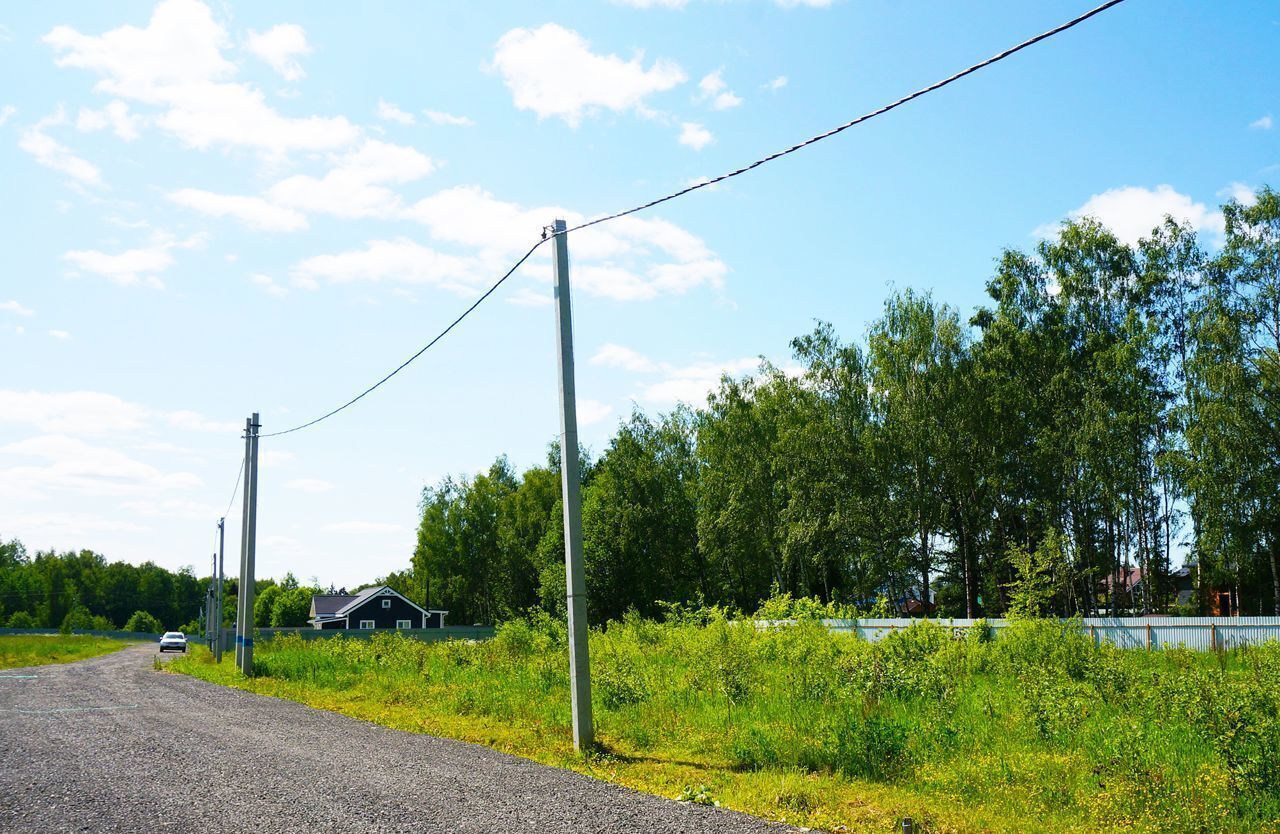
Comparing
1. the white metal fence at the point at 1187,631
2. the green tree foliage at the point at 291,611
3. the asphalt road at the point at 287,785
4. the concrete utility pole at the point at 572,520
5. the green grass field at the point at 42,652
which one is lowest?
the green tree foliage at the point at 291,611

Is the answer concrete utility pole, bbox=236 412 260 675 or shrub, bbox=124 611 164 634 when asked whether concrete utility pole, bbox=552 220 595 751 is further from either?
shrub, bbox=124 611 164 634

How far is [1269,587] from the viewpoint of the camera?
34.4 metres

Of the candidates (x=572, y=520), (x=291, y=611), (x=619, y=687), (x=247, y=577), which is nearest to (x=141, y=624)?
(x=291, y=611)

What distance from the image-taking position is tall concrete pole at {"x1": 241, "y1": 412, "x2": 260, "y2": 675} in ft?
77.7

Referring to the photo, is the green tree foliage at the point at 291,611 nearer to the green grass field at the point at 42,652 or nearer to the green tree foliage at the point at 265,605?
the green tree foliage at the point at 265,605

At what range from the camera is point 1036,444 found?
110 feet

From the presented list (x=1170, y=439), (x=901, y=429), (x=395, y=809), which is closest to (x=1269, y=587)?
(x=1170, y=439)

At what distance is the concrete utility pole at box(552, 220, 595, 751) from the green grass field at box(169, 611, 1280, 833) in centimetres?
48

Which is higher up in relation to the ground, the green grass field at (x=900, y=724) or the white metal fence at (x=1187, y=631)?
the green grass field at (x=900, y=724)

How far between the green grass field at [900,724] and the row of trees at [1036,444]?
1086 cm

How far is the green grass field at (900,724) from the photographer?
7.20 metres

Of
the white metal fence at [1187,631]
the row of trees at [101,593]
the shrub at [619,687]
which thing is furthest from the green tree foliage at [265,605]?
the shrub at [619,687]

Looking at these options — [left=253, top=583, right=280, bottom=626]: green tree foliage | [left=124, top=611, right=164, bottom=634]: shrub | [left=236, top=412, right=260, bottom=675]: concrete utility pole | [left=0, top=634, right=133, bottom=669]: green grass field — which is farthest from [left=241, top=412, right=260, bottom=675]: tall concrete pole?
[left=124, top=611, right=164, bottom=634]: shrub

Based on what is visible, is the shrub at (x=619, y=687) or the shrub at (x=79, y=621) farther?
the shrub at (x=79, y=621)
